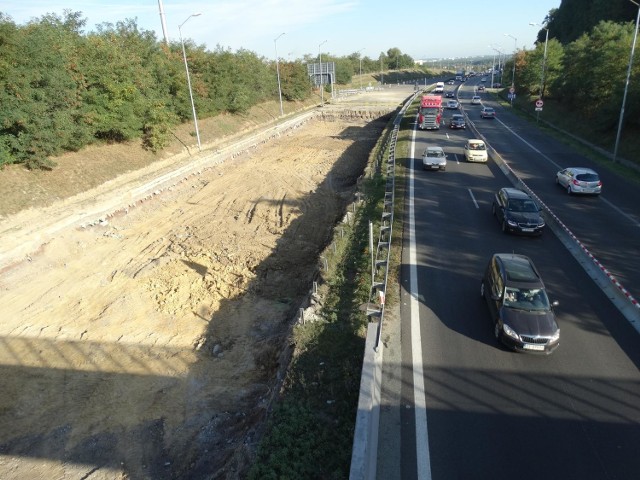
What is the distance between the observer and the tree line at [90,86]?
2349cm

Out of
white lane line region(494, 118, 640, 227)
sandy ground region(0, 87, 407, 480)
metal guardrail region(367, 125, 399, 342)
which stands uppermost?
metal guardrail region(367, 125, 399, 342)

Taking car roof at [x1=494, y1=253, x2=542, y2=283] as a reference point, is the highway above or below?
below

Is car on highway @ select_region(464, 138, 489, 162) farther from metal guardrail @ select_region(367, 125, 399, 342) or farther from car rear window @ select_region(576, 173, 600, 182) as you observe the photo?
metal guardrail @ select_region(367, 125, 399, 342)

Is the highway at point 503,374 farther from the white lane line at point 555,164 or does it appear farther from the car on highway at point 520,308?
the car on highway at point 520,308

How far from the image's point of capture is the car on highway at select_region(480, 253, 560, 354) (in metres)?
10.1

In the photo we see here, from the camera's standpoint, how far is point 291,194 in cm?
2773

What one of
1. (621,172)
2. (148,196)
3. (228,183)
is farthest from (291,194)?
(621,172)

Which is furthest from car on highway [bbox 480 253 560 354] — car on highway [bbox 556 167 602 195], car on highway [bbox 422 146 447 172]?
car on highway [bbox 422 146 447 172]

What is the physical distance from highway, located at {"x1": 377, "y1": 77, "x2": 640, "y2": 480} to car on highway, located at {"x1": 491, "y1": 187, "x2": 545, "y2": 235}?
417mm

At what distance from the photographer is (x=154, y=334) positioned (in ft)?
47.5

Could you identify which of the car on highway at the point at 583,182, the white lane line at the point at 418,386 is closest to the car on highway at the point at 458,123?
the car on highway at the point at 583,182

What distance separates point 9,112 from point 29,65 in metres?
3.11

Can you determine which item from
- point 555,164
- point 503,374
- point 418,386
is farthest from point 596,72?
point 418,386

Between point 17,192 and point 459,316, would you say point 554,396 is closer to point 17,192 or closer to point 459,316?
point 459,316
